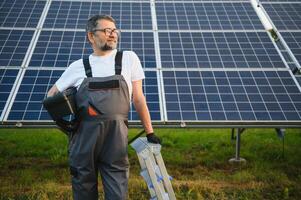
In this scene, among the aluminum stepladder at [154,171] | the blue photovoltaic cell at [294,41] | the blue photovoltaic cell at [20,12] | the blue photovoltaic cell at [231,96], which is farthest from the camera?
the blue photovoltaic cell at [20,12]

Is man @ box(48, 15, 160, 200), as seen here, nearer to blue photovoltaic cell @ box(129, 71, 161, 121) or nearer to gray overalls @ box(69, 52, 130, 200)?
gray overalls @ box(69, 52, 130, 200)

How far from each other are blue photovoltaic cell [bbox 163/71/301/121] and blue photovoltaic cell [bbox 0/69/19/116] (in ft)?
8.56

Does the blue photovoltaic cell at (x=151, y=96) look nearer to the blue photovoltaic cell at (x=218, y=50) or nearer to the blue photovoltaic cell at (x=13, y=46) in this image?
the blue photovoltaic cell at (x=218, y=50)

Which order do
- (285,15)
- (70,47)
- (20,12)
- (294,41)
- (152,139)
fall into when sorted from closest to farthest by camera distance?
(152,139)
(70,47)
(294,41)
(20,12)
(285,15)

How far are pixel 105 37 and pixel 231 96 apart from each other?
375 centimetres

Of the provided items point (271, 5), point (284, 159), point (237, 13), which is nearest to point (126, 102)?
point (284, 159)

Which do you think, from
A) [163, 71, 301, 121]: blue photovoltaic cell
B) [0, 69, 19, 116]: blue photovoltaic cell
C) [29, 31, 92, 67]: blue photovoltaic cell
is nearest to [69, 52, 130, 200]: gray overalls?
[163, 71, 301, 121]: blue photovoltaic cell

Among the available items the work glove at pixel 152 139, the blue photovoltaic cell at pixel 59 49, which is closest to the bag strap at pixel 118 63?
the work glove at pixel 152 139

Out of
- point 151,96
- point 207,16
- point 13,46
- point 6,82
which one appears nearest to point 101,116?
point 151,96

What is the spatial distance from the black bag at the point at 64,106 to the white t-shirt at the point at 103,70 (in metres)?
0.11

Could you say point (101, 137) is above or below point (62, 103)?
below

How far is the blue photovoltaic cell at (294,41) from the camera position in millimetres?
8005

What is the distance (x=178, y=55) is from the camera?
25.3ft

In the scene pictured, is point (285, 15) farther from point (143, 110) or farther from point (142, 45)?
point (143, 110)
